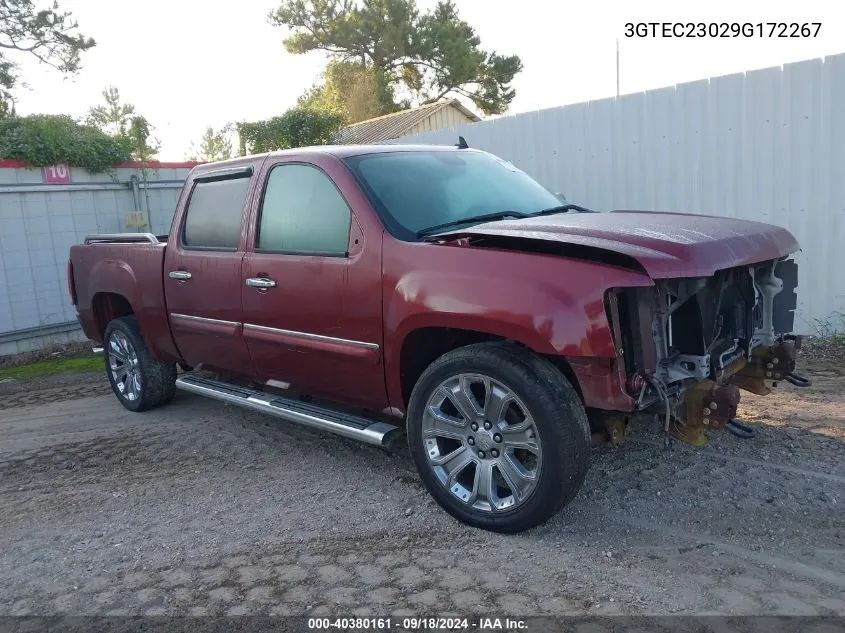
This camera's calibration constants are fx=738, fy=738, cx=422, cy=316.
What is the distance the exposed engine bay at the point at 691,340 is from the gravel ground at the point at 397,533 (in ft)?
1.88

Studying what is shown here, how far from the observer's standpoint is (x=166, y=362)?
601 cm

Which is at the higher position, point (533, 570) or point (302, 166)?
point (302, 166)

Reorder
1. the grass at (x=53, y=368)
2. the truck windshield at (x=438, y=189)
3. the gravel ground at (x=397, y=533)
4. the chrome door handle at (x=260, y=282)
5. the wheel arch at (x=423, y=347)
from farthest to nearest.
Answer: the grass at (x=53, y=368) < the chrome door handle at (x=260, y=282) < the truck windshield at (x=438, y=189) < the wheel arch at (x=423, y=347) < the gravel ground at (x=397, y=533)

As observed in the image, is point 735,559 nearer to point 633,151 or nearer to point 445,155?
point 445,155

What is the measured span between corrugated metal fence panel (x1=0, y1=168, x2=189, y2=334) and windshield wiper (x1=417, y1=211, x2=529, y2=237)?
7130 millimetres

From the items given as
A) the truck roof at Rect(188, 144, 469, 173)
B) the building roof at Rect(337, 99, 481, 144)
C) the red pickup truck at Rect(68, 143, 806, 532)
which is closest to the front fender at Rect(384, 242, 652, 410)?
the red pickup truck at Rect(68, 143, 806, 532)

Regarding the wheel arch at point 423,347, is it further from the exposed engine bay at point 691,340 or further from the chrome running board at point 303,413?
the exposed engine bay at point 691,340

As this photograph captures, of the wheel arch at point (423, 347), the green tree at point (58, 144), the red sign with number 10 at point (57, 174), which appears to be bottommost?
the wheel arch at point (423, 347)

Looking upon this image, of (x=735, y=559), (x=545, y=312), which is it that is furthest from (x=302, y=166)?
(x=735, y=559)

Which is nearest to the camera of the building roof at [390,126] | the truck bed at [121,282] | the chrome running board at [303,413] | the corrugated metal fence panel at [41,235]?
the chrome running board at [303,413]

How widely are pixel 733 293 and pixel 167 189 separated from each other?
347 inches

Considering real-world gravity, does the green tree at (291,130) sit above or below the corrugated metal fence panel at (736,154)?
above

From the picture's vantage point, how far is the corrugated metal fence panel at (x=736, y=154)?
6.30 metres

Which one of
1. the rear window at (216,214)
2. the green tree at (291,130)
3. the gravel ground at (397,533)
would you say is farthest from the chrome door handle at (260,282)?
the green tree at (291,130)
